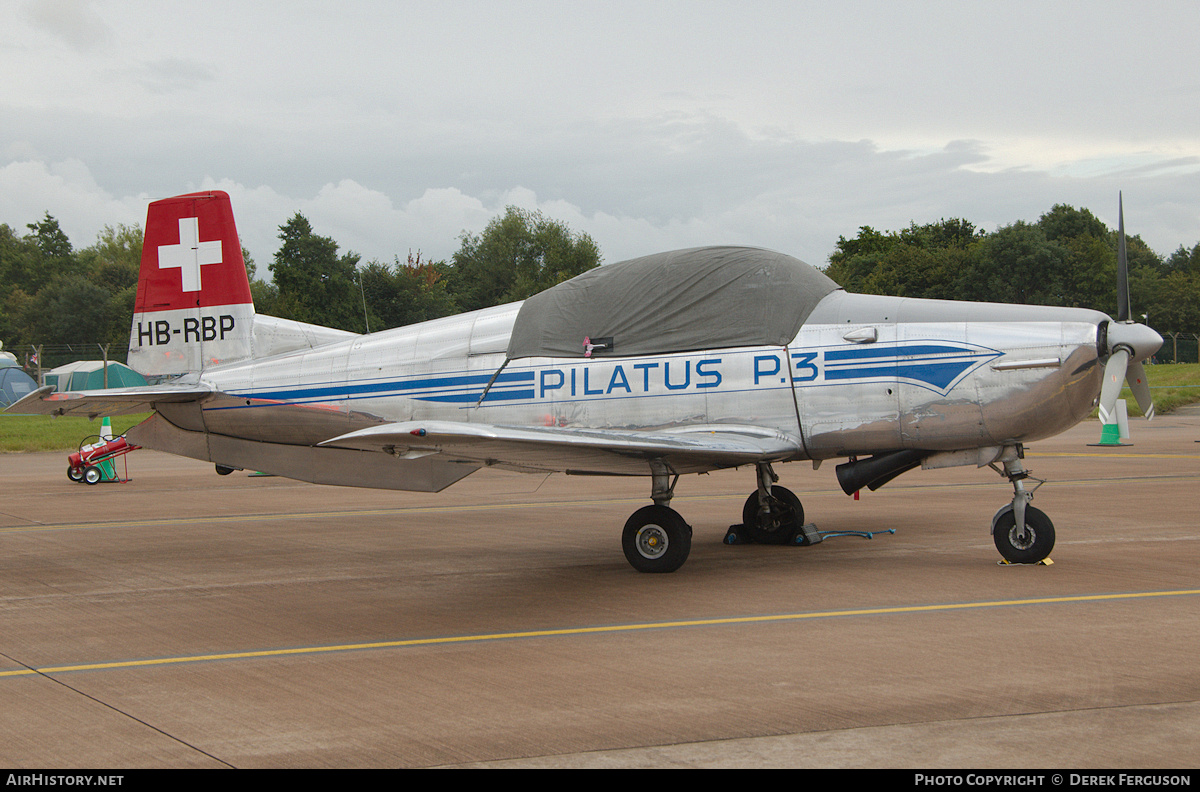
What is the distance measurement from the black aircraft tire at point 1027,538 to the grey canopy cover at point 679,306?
8.71 ft

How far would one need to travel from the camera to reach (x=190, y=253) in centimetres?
1192

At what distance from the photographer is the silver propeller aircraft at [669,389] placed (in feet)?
28.7

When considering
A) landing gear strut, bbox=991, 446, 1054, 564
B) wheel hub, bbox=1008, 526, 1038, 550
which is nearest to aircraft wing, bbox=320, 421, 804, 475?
landing gear strut, bbox=991, 446, 1054, 564

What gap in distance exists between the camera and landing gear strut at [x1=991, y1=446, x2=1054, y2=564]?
29.5 ft

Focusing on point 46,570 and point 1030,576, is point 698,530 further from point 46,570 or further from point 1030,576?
point 46,570

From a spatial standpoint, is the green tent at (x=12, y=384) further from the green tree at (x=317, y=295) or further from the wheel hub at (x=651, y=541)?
the wheel hub at (x=651, y=541)

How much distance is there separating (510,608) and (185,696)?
2.88 m

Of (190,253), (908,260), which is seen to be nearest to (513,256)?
(908,260)

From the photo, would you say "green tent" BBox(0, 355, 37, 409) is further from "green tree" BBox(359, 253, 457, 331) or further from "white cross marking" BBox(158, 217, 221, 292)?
"white cross marking" BBox(158, 217, 221, 292)

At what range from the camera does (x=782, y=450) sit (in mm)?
9227

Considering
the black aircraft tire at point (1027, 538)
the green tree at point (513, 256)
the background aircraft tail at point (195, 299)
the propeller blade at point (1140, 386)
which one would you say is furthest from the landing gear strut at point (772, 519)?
the green tree at point (513, 256)

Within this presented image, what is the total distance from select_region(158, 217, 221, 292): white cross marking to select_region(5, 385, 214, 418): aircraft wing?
54.2 inches
